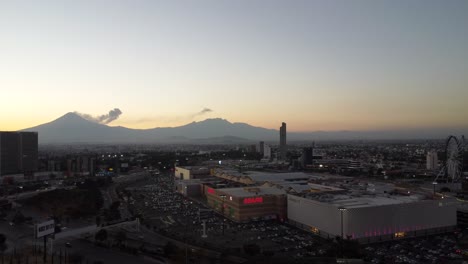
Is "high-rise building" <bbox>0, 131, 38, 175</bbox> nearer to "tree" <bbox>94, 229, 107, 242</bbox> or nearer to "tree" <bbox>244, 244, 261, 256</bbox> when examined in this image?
"tree" <bbox>94, 229, 107, 242</bbox>

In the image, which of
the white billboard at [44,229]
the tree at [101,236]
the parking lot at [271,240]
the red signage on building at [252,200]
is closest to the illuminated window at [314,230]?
the parking lot at [271,240]

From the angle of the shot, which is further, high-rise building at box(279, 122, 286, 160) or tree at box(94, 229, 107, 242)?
high-rise building at box(279, 122, 286, 160)

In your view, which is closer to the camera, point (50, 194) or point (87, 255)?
point (87, 255)

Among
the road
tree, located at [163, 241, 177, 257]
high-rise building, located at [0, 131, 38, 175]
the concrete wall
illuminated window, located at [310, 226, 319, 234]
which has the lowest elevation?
the road

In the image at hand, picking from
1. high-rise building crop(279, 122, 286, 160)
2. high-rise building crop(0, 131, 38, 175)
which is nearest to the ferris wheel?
high-rise building crop(279, 122, 286, 160)

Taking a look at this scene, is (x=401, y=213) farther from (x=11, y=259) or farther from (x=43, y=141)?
(x=43, y=141)

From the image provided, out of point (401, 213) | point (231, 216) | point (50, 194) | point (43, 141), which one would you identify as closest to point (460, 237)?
point (401, 213)

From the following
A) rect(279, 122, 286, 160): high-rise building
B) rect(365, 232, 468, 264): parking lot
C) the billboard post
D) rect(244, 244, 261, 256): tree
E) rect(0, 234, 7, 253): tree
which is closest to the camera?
the billboard post

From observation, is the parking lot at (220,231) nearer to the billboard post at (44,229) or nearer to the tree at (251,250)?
the tree at (251,250)

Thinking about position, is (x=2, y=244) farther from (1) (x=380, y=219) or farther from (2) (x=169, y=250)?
(1) (x=380, y=219)
